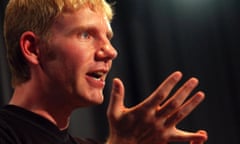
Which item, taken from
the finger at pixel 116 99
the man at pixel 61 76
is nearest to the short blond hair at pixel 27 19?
the man at pixel 61 76

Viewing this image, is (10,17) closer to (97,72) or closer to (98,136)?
(97,72)

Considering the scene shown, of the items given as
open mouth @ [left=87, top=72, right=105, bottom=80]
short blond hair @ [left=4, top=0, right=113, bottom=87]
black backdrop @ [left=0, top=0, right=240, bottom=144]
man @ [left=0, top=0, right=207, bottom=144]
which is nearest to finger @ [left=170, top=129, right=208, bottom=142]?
man @ [left=0, top=0, right=207, bottom=144]

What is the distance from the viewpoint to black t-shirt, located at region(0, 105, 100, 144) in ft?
2.72

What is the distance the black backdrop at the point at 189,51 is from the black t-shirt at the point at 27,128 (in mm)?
955

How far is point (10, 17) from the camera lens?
37.9 inches

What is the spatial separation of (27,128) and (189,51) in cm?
123

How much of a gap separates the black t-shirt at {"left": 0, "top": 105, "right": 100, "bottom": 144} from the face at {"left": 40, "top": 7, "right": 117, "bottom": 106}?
0.08 m

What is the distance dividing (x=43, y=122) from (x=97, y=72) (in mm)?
167

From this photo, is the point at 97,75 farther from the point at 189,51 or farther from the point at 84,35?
the point at 189,51

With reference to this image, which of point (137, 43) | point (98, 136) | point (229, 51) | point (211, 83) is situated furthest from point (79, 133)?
point (229, 51)

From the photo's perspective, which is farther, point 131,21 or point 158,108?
point 131,21

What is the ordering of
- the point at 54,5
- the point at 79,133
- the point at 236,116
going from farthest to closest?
the point at 236,116 < the point at 79,133 < the point at 54,5

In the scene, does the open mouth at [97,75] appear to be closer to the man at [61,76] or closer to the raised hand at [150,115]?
the man at [61,76]

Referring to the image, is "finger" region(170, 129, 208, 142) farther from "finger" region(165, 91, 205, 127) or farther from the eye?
the eye
